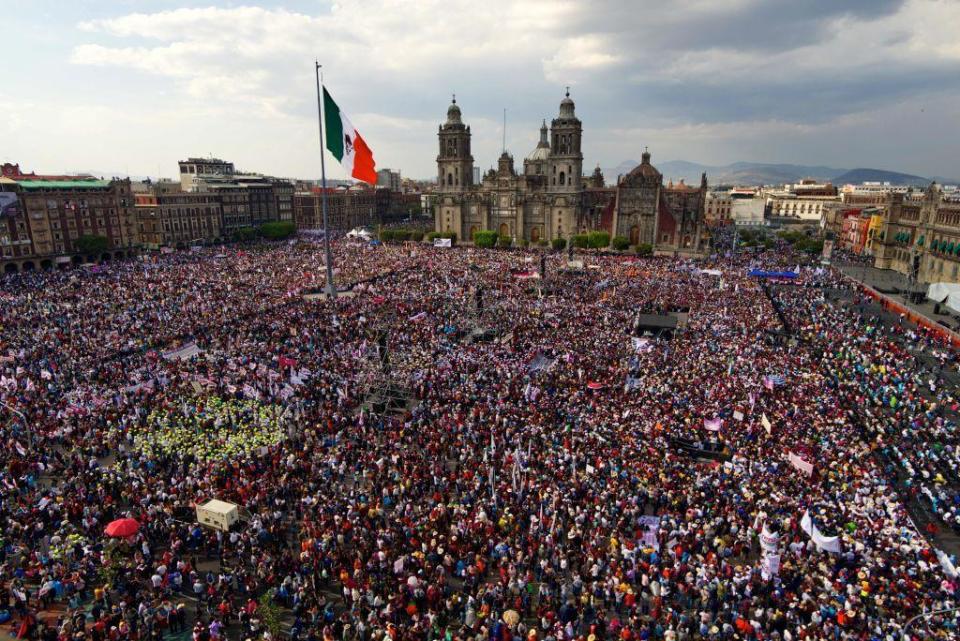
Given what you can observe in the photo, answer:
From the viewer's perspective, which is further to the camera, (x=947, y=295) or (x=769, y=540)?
(x=947, y=295)

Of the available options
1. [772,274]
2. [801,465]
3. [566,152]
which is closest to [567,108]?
[566,152]

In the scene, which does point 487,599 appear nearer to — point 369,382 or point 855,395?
point 369,382

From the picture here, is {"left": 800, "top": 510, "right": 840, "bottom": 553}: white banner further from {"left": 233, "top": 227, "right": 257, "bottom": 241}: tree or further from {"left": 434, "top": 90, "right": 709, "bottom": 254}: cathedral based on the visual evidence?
{"left": 233, "top": 227, "right": 257, "bottom": 241}: tree

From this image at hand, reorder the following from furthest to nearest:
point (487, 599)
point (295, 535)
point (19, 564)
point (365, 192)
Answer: point (365, 192), point (295, 535), point (19, 564), point (487, 599)

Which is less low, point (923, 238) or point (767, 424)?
point (923, 238)

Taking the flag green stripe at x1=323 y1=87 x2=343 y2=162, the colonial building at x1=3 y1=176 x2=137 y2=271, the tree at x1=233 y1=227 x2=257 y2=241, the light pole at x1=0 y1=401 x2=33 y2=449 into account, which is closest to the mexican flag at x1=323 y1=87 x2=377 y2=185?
the flag green stripe at x1=323 y1=87 x2=343 y2=162

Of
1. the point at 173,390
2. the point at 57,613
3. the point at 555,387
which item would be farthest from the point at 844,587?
the point at 173,390

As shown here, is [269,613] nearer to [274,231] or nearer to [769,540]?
[769,540]
